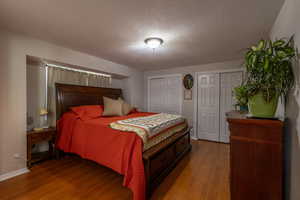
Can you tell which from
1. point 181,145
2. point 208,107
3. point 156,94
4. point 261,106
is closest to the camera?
point 261,106

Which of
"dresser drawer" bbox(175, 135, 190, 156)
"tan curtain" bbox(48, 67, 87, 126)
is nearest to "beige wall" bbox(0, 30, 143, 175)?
"tan curtain" bbox(48, 67, 87, 126)

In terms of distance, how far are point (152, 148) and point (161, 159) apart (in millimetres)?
295

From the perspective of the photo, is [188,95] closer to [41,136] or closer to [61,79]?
[61,79]

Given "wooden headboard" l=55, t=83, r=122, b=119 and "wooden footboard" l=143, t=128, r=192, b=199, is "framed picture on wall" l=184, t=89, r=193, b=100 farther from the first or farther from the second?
"wooden headboard" l=55, t=83, r=122, b=119

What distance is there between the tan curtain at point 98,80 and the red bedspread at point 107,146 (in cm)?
122

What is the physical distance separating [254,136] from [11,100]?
10.7 feet

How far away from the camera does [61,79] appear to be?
3018 mm

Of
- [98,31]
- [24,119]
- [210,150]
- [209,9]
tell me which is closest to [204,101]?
[210,150]

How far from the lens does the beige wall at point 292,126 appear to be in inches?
43.2

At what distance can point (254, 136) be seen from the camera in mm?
1173

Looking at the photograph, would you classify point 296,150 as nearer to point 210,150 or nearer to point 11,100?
point 210,150

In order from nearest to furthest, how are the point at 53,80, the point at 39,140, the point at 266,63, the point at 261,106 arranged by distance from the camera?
the point at 266,63 → the point at 261,106 → the point at 39,140 → the point at 53,80

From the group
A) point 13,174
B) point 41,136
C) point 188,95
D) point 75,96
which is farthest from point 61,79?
point 188,95

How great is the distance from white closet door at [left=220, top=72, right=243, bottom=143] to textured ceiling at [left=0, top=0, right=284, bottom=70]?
117 centimetres
